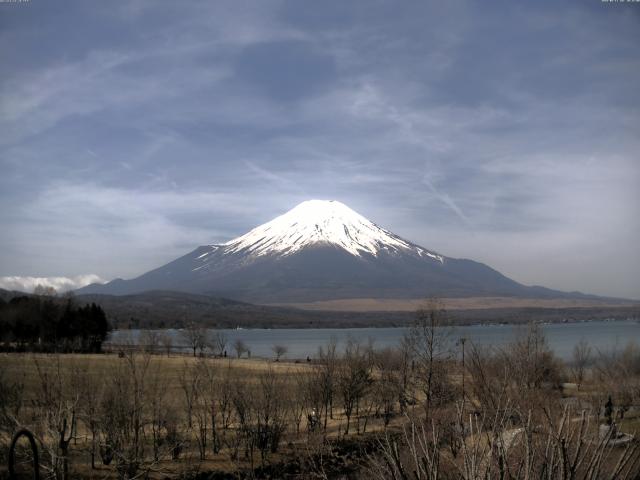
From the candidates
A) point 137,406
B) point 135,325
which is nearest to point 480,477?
point 137,406

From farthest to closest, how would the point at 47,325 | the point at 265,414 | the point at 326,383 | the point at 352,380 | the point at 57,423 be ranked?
the point at 47,325 → the point at 352,380 → the point at 326,383 → the point at 265,414 → the point at 57,423

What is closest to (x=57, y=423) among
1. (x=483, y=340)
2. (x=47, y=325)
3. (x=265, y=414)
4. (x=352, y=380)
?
(x=265, y=414)

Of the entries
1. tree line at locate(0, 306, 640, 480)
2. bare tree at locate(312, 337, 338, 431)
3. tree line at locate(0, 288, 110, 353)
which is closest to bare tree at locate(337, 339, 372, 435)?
tree line at locate(0, 306, 640, 480)

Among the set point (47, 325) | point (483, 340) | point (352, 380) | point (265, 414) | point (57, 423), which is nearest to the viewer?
point (57, 423)

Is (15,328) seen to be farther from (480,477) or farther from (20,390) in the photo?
(480,477)

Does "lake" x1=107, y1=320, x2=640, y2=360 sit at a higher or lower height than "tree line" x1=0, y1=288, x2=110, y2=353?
lower

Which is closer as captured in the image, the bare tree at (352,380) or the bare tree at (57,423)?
the bare tree at (57,423)

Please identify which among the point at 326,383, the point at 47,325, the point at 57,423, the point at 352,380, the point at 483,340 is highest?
the point at 57,423

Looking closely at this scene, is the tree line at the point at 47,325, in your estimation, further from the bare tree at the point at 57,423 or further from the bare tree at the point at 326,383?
the bare tree at the point at 57,423

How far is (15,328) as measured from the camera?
72.6 metres

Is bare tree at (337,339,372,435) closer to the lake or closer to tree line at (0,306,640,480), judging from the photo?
tree line at (0,306,640,480)

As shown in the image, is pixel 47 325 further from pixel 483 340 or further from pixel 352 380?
pixel 483 340

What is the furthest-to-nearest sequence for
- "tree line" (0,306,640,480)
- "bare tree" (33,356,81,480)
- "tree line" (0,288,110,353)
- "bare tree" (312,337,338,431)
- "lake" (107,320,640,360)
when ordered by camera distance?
"lake" (107,320,640,360) → "tree line" (0,288,110,353) → "bare tree" (312,337,338,431) → "tree line" (0,306,640,480) → "bare tree" (33,356,81,480)

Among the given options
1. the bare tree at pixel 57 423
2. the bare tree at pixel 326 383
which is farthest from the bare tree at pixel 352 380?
the bare tree at pixel 57 423
